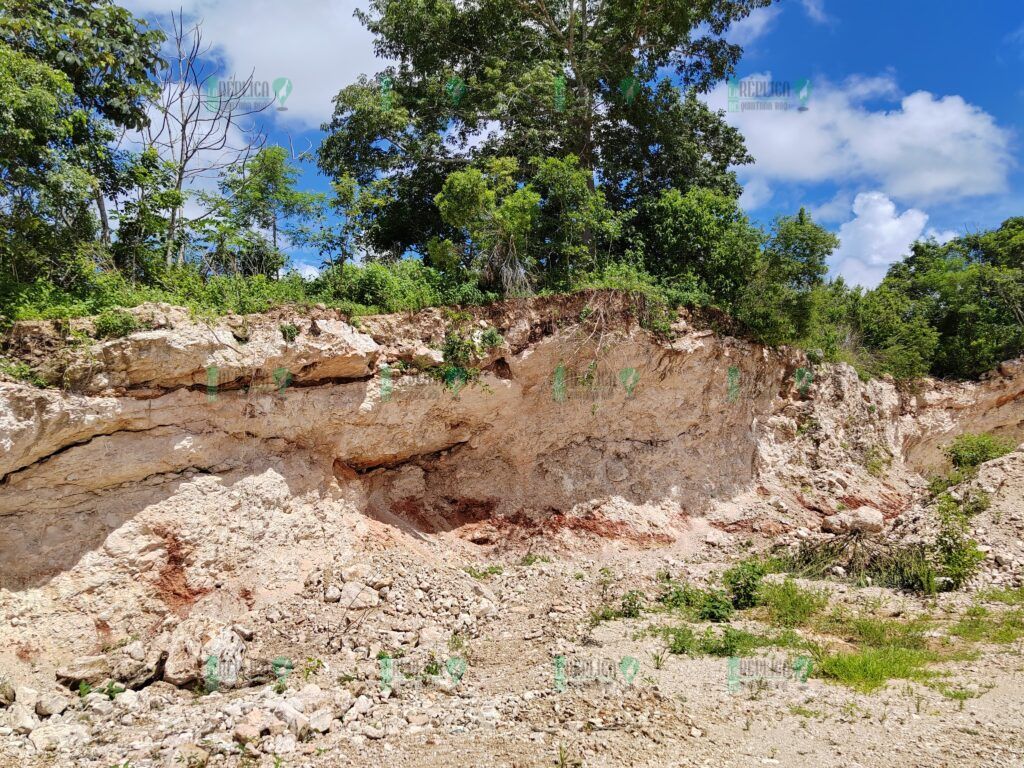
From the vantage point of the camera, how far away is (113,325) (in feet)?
28.9

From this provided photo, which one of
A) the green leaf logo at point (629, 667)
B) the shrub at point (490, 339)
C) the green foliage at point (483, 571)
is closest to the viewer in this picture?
the green leaf logo at point (629, 667)

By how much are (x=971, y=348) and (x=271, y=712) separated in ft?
67.0

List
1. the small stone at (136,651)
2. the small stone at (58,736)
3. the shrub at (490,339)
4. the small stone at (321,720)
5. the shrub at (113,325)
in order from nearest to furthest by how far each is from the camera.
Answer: the small stone at (58,736), the small stone at (321,720), the small stone at (136,651), the shrub at (113,325), the shrub at (490,339)

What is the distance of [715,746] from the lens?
6.08m

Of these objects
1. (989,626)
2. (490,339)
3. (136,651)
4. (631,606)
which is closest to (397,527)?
(490,339)

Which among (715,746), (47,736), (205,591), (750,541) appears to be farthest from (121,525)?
(750,541)

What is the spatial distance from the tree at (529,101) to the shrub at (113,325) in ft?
22.9

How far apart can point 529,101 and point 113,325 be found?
10759mm

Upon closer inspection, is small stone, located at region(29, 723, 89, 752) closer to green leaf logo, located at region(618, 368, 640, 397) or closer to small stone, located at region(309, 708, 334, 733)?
small stone, located at region(309, 708, 334, 733)

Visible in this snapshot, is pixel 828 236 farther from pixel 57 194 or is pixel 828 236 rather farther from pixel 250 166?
pixel 57 194

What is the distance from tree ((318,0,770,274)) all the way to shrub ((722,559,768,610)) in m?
7.62

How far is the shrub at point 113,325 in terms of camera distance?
8.79 m

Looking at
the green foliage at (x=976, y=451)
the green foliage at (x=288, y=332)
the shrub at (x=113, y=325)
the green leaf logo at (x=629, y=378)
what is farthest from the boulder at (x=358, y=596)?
Result: the green foliage at (x=976, y=451)

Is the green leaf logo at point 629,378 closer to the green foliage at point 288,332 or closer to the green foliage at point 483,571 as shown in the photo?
the green foliage at point 483,571
